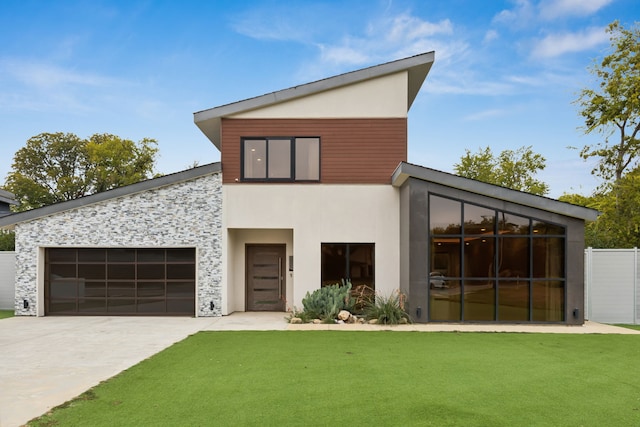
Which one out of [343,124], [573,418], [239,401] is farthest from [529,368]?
[343,124]

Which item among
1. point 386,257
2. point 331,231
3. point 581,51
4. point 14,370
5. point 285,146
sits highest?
point 581,51

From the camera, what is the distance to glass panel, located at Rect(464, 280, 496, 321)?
446 inches

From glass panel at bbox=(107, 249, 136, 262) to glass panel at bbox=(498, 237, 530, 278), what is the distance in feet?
36.5

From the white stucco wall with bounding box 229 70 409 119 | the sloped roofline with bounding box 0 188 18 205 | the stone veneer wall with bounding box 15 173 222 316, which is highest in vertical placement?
the white stucco wall with bounding box 229 70 409 119

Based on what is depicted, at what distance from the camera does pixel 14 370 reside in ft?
22.9

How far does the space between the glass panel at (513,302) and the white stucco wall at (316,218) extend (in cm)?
299

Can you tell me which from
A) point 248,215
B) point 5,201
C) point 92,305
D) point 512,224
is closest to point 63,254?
point 92,305

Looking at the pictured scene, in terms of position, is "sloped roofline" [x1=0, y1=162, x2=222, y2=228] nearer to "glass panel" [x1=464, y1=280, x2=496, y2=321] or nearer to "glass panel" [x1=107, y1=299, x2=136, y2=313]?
"glass panel" [x1=107, y1=299, x2=136, y2=313]

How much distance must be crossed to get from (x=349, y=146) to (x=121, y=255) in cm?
811

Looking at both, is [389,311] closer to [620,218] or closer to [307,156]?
[307,156]

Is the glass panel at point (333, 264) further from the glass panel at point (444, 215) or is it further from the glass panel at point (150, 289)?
the glass panel at point (150, 289)

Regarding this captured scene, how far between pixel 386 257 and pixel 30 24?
19.2 meters

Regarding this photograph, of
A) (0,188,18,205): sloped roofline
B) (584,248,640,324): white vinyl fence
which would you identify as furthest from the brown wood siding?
(0,188,18,205): sloped roofline

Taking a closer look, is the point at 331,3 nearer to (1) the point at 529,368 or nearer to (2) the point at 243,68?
(2) the point at 243,68
